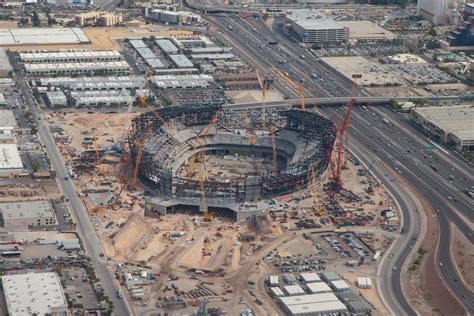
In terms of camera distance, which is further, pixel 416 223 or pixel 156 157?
pixel 156 157

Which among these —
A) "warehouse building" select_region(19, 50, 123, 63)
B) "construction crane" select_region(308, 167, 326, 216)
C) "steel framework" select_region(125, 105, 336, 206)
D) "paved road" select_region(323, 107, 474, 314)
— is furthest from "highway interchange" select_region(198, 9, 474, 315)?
"warehouse building" select_region(19, 50, 123, 63)

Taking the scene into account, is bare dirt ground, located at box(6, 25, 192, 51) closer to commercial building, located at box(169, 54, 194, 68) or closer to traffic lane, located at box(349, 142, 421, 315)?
commercial building, located at box(169, 54, 194, 68)

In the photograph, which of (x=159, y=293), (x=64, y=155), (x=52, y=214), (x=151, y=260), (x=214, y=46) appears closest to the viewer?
(x=159, y=293)

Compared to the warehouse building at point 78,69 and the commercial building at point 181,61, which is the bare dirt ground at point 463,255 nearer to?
the commercial building at point 181,61

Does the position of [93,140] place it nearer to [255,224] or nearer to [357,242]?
[255,224]

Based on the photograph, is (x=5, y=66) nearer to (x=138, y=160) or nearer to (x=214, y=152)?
(x=214, y=152)

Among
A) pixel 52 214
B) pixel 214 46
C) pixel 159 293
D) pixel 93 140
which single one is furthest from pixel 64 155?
pixel 214 46

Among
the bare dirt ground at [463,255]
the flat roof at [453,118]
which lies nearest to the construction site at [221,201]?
the bare dirt ground at [463,255]

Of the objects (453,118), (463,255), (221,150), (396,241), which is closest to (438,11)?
(453,118)
